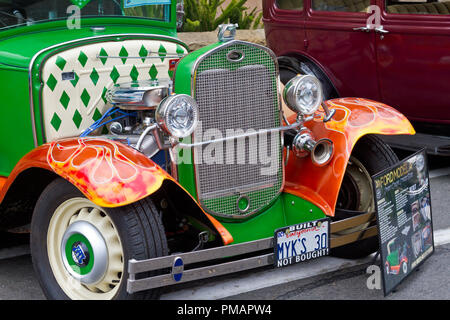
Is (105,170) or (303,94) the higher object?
(303,94)

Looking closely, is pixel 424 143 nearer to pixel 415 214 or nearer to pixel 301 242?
pixel 415 214

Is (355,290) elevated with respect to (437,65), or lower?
lower

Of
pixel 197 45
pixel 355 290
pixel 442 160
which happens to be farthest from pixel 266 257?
pixel 197 45

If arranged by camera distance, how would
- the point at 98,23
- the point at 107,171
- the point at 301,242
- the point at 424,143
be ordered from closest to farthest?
the point at 107,171
the point at 301,242
the point at 98,23
the point at 424,143

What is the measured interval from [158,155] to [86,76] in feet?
2.12

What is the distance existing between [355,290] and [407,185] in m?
0.62

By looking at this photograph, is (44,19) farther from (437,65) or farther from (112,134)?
(437,65)

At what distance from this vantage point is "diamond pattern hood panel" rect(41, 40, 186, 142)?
3.75 metres

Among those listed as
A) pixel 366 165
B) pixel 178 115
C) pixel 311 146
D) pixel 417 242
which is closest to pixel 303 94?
pixel 311 146

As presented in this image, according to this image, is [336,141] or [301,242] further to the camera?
[336,141]

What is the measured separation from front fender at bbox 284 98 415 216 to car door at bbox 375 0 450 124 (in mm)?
1725

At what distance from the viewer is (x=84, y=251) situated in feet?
10.7

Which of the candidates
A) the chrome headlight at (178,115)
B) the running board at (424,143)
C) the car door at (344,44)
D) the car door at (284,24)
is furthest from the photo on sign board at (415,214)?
the car door at (284,24)
